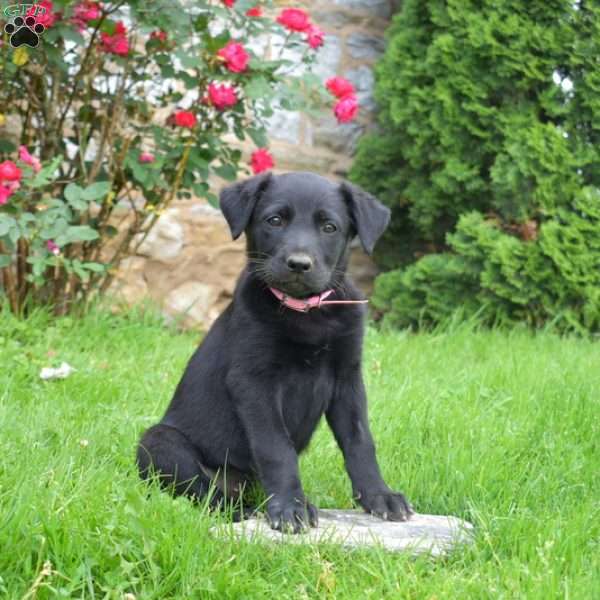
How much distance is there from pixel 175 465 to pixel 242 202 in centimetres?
88

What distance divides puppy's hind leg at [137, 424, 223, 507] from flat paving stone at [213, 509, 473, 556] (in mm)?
222

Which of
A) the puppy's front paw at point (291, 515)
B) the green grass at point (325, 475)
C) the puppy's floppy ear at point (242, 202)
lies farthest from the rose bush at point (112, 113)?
the puppy's front paw at point (291, 515)

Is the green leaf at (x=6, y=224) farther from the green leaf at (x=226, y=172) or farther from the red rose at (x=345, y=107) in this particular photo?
the red rose at (x=345, y=107)

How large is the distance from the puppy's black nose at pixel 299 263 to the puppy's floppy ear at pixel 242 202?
12.3 inches

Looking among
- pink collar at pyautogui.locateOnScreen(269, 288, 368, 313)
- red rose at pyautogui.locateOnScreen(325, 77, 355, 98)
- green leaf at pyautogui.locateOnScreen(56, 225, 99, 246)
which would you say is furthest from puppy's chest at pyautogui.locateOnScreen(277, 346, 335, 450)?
red rose at pyautogui.locateOnScreen(325, 77, 355, 98)

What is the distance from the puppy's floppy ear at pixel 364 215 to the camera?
326 centimetres

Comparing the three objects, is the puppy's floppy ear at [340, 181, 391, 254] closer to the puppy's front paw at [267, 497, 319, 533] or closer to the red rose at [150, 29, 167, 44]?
the puppy's front paw at [267, 497, 319, 533]

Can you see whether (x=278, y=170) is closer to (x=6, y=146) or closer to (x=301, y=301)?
(x=6, y=146)

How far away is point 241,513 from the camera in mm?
2906

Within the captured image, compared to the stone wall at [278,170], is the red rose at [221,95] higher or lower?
higher

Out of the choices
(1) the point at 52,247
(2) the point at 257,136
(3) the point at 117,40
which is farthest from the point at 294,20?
(1) the point at 52,247

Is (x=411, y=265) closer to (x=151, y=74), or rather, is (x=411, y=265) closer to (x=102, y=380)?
(x=151, y=74)

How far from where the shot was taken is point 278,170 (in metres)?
6.94

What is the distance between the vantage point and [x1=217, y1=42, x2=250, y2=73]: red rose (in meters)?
4.90
